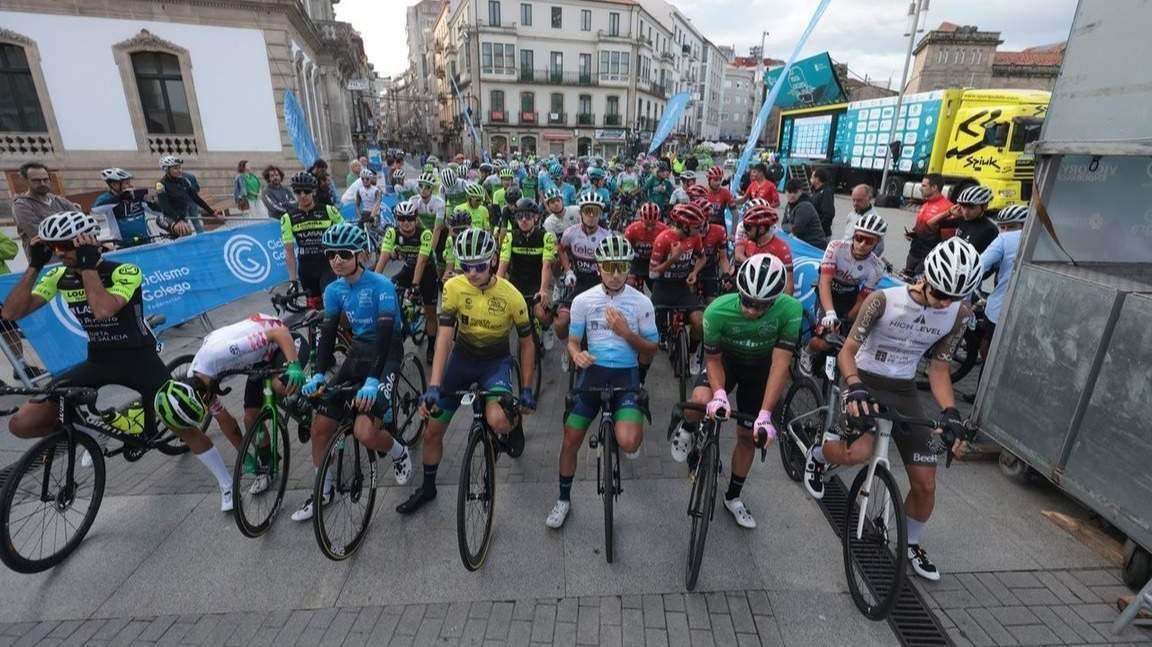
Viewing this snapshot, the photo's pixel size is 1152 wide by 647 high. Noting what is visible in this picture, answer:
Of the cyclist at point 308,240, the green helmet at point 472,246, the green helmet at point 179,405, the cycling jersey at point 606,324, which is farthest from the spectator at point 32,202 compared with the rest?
the cycling jersey at point 606,324

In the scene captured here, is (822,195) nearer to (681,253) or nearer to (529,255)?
(681,253)

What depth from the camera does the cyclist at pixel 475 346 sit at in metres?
3.87

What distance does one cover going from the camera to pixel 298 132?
39.2ft

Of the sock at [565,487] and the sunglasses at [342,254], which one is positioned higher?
the sunglasses at [342,254]

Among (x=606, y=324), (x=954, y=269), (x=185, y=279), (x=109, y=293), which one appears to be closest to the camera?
(x=954, y=269)

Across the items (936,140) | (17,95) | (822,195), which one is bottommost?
(822,195)

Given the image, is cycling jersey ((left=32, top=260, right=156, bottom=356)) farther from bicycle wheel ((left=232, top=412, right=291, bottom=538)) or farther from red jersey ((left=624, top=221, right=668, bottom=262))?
red jersey ((left=624, top=221, right=668, bottom=262))

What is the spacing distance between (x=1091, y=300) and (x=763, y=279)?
245cm

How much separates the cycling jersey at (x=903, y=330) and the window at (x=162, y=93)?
73.0ft

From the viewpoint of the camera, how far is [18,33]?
15.7 m

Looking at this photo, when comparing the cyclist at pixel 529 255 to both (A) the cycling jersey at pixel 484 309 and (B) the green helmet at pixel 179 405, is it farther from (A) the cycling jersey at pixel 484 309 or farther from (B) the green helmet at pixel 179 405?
(B) the green helmet at pixel 179 405

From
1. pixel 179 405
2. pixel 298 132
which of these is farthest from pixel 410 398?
pixel 298 132

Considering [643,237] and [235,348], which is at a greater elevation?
[643,237]

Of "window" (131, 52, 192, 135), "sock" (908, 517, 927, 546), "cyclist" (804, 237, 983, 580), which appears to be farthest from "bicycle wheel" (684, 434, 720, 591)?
"window" (131, 52, 192, 135)
